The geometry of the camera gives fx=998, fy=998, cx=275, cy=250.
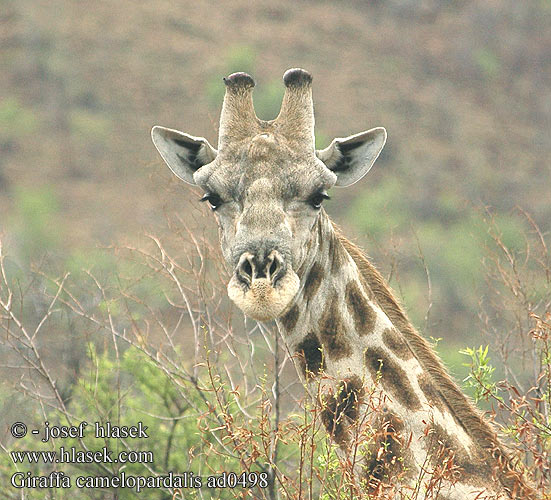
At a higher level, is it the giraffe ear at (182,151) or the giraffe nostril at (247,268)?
the giraffe ear at (182,151)

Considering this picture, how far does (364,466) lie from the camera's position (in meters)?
6.62

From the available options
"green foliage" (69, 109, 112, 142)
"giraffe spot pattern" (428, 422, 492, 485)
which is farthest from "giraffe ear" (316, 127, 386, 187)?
"green foliage" (69, 109, 112, 142)

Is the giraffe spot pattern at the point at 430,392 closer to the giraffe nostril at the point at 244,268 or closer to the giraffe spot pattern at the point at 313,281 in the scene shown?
the giraffe spot pattern at the point at 313,281

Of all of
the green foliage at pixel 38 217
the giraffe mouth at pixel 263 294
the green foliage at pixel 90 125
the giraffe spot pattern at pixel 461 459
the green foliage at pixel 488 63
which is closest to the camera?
the giraffe mouth at pixel 263 294

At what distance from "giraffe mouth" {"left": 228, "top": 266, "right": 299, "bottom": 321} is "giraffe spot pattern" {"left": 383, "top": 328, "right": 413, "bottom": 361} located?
3.11 feet

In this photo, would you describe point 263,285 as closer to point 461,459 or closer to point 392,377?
point 392,377

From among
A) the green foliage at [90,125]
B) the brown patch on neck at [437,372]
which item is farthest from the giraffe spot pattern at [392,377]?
the green foliage at [90,125]

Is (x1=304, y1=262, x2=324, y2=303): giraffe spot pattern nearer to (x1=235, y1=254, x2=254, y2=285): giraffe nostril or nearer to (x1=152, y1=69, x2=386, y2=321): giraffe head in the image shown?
(x1=152, y1=69, x2=386, y2=321): giraffe head

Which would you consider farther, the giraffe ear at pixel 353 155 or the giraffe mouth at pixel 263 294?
the giraffe ear at pixel 353 155

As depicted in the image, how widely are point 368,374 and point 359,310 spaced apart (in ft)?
1.59

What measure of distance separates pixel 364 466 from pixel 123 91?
67562 mm

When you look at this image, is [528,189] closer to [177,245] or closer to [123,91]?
[123,91]

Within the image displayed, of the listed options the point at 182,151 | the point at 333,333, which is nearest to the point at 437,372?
the point at 333,333

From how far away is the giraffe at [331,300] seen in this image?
263 inches
